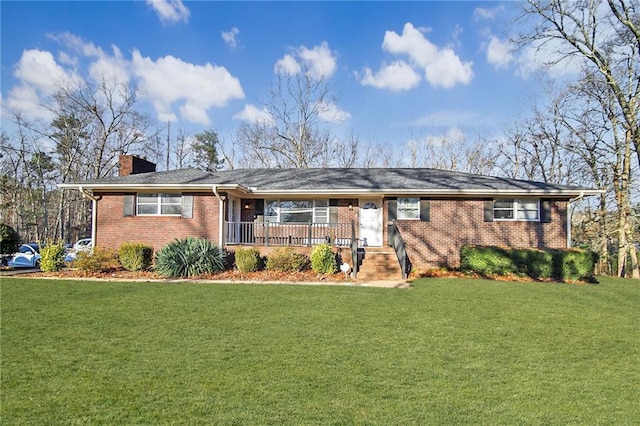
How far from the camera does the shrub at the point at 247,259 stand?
44.7 feet

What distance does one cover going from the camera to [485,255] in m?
14.1

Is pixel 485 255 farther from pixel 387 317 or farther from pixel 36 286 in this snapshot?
pixel 36 286

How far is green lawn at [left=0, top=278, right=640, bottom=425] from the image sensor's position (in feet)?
12.1

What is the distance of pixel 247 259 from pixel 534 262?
9.27 meters

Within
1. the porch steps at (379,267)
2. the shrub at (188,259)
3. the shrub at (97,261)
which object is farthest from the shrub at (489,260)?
the shrub at (97,261)

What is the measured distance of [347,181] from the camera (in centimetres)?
1700

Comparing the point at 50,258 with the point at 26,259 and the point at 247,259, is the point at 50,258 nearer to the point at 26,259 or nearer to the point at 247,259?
the point at 247,259

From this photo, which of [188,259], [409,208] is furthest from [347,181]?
[188,259]

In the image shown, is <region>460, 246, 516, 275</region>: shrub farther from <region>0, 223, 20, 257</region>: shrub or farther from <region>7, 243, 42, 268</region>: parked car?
<region>7, 243, 42, 268</region>: parked car

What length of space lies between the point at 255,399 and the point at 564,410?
275 centimetres

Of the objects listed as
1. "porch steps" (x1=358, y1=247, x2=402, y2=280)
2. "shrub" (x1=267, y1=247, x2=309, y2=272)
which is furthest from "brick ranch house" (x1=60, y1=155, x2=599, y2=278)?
"shrub" (x1=267, y1=247, x2=309, y2=272)

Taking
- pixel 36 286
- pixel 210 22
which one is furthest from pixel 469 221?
pixel 36 286

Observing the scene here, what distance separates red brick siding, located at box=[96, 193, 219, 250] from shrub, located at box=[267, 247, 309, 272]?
8.04 ft

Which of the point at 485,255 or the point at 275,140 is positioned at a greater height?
the point at 275,140
